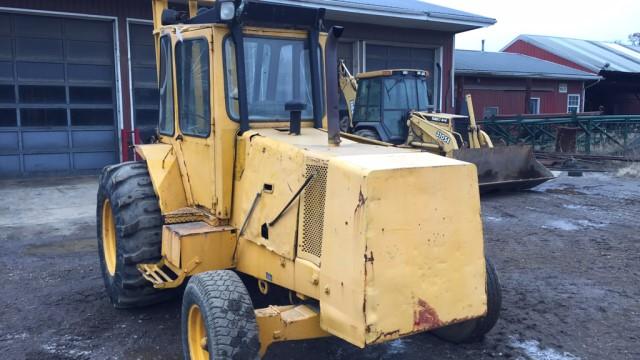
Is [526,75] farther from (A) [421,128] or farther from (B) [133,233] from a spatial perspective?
(B) [133,233]

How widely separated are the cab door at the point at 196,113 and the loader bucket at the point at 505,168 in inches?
291

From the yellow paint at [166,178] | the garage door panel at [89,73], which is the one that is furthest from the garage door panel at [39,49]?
the yellow paint at [166,178]

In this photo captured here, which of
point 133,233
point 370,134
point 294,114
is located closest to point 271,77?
point 294,114

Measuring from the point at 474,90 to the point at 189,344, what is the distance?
23.2 meters

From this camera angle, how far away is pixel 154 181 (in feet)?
16.0


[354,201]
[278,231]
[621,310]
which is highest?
[354,201]

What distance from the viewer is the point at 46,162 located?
13.9m

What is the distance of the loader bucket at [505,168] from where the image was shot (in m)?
11.5

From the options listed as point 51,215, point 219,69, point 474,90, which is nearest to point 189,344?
point 219,69

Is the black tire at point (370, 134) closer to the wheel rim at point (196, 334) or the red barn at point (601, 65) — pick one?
the wheel rim at point (196, 334)

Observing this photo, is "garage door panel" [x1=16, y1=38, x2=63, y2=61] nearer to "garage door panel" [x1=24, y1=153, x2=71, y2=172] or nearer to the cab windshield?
"garage door panel" [x1=24, y1=153, x2=71, y2=172]

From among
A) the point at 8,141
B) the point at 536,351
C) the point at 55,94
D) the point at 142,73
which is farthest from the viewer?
the point at 142,73

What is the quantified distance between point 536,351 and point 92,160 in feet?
41.0

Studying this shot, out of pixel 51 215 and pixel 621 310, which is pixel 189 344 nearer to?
pixel 621 310
